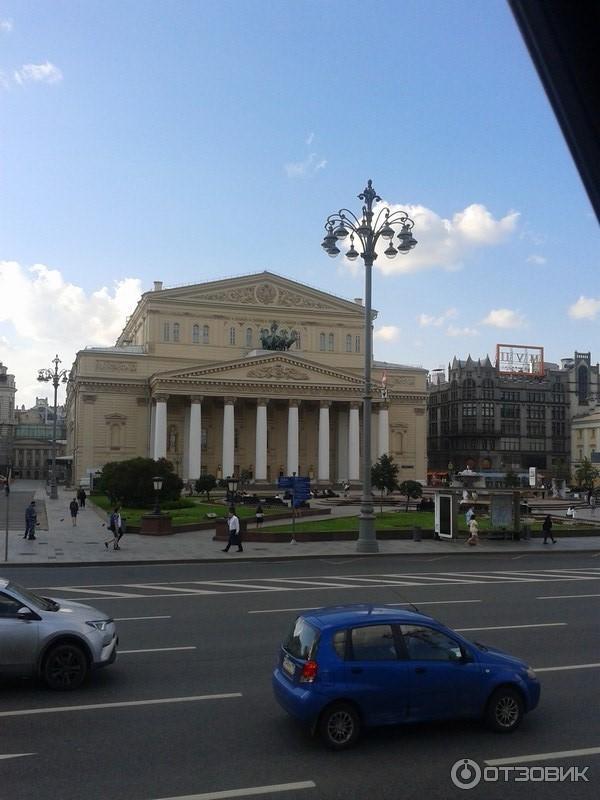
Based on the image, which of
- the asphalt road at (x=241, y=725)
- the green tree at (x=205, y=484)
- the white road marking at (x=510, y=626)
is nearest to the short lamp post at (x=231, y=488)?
the green tree at (x=205, y=484)

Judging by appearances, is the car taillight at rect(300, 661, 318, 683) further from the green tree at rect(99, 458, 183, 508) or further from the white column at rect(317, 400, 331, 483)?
the white column at rect(317, 400, 331, 483)

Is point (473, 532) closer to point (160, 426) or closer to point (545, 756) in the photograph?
point (545, 756)

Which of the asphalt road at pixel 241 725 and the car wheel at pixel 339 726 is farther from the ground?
the car wheel at pixel 339 726

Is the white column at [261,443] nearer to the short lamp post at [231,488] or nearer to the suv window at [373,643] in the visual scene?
the short lamp post at [231,488]

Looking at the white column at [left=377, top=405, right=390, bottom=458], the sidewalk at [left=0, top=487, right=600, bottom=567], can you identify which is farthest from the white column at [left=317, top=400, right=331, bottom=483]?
the sidewalk at [left=0, top=487, right=600, bottom=567]

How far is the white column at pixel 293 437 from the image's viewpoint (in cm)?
8650

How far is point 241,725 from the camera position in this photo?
30.2 feet

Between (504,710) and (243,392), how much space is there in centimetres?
7728

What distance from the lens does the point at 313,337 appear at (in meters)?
96.9

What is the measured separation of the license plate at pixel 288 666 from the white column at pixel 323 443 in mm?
78979

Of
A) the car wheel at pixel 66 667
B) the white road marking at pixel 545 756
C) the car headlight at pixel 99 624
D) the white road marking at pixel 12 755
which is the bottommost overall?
the white road marking at pixel 12 755

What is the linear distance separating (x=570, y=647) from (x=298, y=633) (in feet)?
21.5

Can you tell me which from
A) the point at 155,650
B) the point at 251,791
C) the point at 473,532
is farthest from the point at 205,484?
the point at 251,791

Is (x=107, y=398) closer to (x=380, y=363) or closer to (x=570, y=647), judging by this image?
(x=380, y=363)
